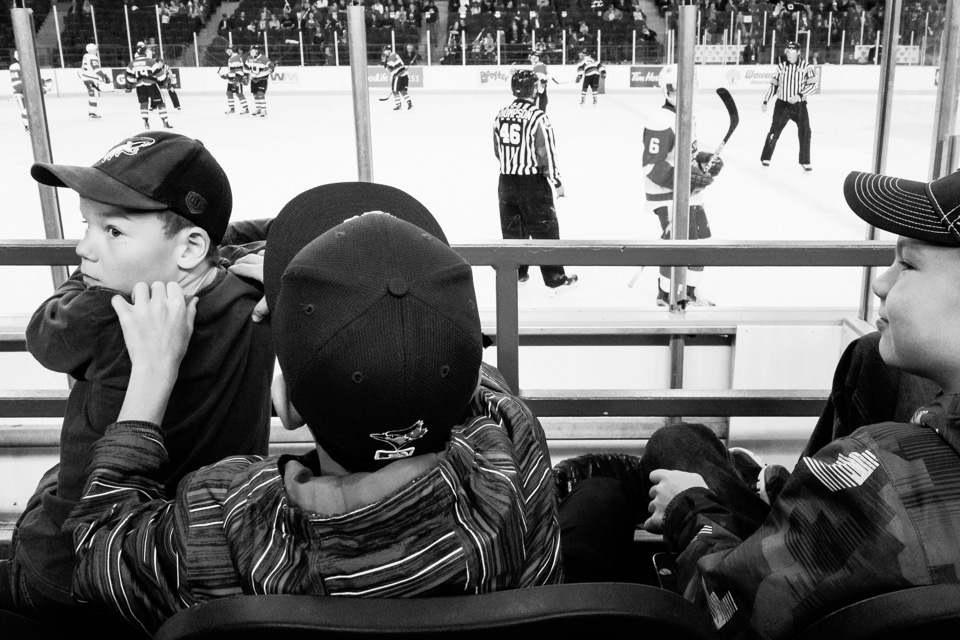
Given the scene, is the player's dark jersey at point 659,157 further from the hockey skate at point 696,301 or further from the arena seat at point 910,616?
the arena seat at point 910,616

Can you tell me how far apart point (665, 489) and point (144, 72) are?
3.57 metres

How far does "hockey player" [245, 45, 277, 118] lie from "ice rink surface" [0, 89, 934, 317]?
105 mm

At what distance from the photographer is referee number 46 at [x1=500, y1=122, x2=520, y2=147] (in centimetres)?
434

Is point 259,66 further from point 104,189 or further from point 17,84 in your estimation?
point 104,189

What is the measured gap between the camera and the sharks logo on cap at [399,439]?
24.4 inches

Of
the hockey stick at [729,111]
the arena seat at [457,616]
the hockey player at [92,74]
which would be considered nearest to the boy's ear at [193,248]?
the arena seat at [457,616]

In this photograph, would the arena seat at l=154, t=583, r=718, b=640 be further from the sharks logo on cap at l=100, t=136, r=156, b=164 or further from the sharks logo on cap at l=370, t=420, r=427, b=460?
the sharks logo on cap at l=100, t=136, r=156, b=164

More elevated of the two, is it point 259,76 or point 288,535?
point 259,76

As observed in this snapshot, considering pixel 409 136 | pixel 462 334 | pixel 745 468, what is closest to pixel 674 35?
pixel 409 136

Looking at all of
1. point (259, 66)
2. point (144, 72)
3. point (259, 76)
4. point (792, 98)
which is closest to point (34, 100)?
point (144, 72)

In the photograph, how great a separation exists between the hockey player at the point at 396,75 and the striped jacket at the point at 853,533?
10.6ft

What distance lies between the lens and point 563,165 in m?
4.82

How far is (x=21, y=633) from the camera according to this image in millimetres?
749

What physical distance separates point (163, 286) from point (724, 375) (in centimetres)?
288
